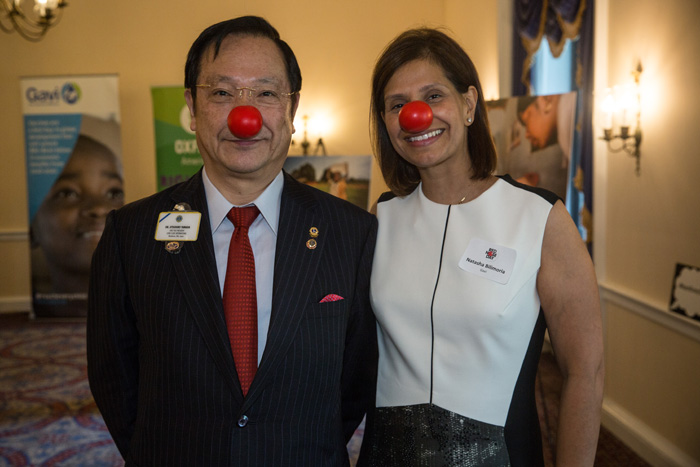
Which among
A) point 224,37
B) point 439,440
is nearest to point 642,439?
point 439,440

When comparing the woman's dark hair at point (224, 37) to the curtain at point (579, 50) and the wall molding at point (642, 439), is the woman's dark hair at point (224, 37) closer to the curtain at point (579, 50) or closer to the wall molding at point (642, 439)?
the wall molding at point (642, 439)

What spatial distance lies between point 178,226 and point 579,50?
4.15 meters

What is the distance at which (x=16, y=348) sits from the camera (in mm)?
6270

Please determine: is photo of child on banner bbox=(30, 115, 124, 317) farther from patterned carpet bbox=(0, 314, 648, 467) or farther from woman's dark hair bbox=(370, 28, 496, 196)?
woman's dark hair bbox=(370, 28, 496, 196)

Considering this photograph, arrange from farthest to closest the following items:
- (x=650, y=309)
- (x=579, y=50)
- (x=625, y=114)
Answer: (x=579, y=50) < (x=625, y=114) < (x=650, y=309)

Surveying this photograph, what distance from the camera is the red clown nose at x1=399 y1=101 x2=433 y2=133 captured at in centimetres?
160

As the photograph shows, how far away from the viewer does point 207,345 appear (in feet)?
4.73

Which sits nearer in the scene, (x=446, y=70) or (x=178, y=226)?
(x=178, y=226)

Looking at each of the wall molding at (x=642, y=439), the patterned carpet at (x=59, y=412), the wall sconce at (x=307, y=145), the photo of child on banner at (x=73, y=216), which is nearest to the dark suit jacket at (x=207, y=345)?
the patterned carpet at (x=59, y=412)

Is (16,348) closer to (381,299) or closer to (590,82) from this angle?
(381,299)

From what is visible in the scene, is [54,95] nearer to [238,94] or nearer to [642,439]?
[238,94]

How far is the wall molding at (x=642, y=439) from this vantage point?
318 centimetres

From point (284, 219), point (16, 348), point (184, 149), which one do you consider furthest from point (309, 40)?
point (284, 219)

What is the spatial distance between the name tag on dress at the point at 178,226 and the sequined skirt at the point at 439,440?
0.81 metres
